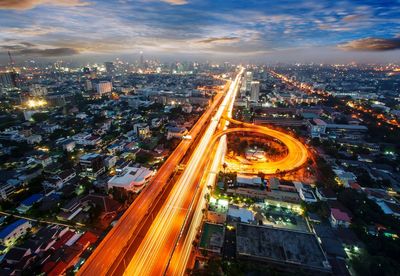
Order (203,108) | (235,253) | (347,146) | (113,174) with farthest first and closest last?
(203,108) → (347,146) → (113,174) → (235,253)

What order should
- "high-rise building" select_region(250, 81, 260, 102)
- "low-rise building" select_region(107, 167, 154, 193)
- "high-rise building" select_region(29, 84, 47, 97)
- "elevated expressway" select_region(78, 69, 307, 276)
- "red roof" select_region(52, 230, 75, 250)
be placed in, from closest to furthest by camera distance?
"elevated expressway" select_region(78, 69, 307, 276) < "red roof" select_region(52, 230, 75, 250) < "low-rise building" select_region(107, 167, 154, 193) < "high-rise building" select_region(250, 81, 260, 102) < "high-rise building" select_region(29, 84, 47, 97)

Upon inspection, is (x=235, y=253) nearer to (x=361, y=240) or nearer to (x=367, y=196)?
(x=361, y=240)

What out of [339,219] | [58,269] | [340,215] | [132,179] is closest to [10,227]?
[58,269]

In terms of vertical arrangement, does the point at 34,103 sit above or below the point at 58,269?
above

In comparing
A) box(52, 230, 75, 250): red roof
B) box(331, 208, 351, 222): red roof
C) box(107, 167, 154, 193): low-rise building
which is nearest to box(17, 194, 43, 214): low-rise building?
box(52, 230, 75, 250): red roof

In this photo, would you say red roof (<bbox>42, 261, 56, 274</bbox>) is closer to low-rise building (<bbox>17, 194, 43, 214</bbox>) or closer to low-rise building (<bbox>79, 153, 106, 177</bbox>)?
low-rise building (<bbox>17, 194, 43, 214</bbox>)

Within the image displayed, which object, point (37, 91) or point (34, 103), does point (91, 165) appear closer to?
point (34, 103)

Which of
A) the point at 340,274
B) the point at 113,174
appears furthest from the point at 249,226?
the point at 113,174
